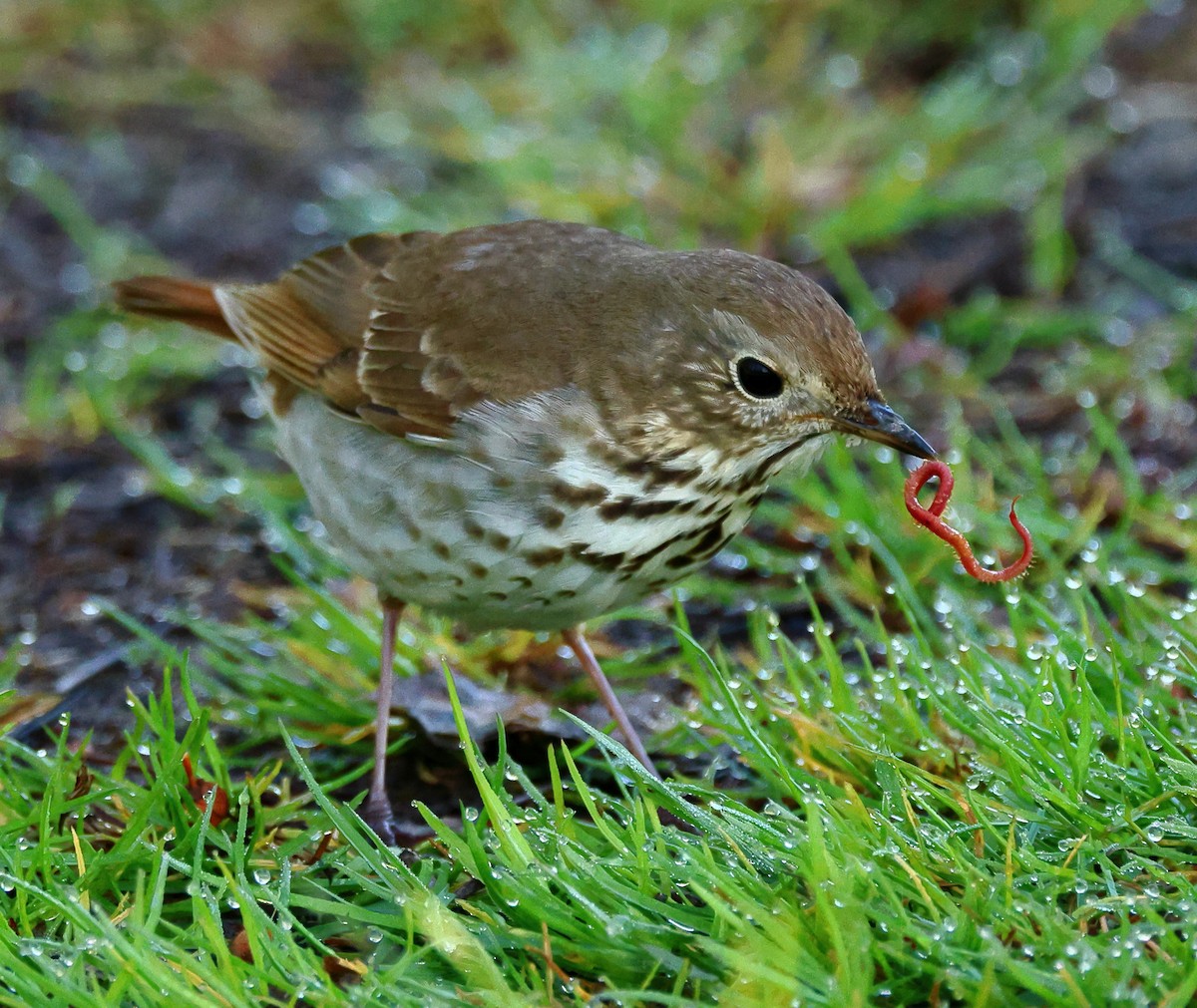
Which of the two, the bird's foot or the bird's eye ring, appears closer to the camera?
the bird's eye ring

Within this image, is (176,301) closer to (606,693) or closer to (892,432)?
(606,693)

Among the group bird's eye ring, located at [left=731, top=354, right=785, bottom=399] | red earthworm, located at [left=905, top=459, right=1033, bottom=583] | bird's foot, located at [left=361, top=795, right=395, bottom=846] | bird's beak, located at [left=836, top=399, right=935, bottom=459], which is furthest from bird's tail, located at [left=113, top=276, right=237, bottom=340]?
red earthworm, located at [left=905, top=459, right=1033, bottom=583]

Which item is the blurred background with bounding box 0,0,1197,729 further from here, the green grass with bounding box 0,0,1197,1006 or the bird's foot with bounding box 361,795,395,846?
the bird's foot with bounding box 361,795,395,846

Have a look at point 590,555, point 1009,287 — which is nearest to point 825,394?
point 590,555

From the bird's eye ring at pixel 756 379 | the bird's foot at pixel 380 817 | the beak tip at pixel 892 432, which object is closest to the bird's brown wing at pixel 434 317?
the bird's eye ring at pixel 756 379

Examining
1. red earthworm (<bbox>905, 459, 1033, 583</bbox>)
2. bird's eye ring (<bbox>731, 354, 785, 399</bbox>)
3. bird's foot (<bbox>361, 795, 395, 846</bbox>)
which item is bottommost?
bird's foot (<bbox>361, 795, 395, 846</bbox>)

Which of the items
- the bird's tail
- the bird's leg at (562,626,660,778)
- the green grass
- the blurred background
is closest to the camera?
the green grass

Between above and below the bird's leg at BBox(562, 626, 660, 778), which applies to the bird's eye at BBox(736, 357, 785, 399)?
above

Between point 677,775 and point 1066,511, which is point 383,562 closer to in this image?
point 677,775

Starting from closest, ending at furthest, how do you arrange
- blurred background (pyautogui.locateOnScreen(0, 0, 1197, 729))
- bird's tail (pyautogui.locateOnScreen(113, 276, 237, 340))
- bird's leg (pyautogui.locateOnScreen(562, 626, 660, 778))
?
bird's leg (pyautogui.locateOnScreen(562, 626, 660, 778)), bird's tail (pyautogui.locateOnScreen(113, 276, 237, 340)), blurred background (pyautogui.locateOnScreen(0, 0, 1197, 729))
